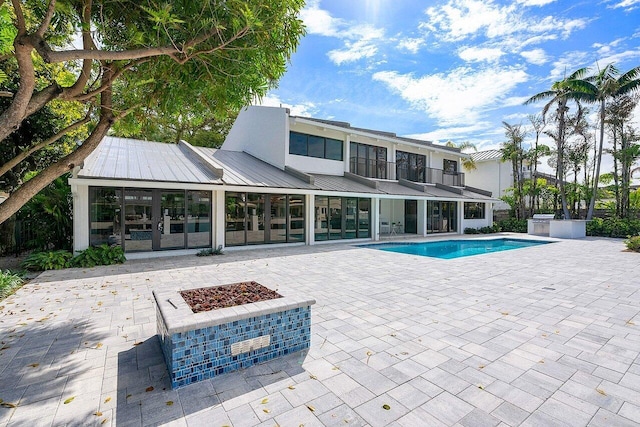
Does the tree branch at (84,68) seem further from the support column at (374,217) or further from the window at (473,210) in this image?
the window at (473,210)

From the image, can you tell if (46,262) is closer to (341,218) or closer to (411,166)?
(341,218)

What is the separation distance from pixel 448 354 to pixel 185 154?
53.3 feet

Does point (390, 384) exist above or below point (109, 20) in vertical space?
below

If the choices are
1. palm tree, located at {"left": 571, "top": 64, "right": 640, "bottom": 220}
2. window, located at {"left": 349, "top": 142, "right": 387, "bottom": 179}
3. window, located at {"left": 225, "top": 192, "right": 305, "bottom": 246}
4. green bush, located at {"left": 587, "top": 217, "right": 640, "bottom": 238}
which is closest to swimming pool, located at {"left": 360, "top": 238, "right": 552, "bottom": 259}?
window, located at {"left": 225, "top": 192, "right": 305, "bottom": 246}

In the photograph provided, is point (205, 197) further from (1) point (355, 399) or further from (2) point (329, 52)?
(1) point (355, 399)

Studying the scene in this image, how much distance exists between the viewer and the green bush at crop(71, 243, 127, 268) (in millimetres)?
9953

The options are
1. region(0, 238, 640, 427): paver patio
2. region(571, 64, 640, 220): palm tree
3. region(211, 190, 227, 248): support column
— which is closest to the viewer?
region(0, 238, 640, 427): paver patio

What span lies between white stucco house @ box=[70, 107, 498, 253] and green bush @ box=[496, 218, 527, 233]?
1157 mm

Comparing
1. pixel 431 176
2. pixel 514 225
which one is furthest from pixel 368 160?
pixel 514 225

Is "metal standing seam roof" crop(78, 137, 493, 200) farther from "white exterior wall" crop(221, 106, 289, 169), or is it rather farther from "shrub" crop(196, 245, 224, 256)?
"shrub" crop(196, 245, 224, 256)

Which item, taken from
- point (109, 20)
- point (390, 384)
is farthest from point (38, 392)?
point (109, 20)

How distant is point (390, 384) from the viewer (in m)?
3.43

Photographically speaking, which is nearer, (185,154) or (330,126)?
(185,154)

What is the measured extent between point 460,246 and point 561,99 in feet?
49.8
